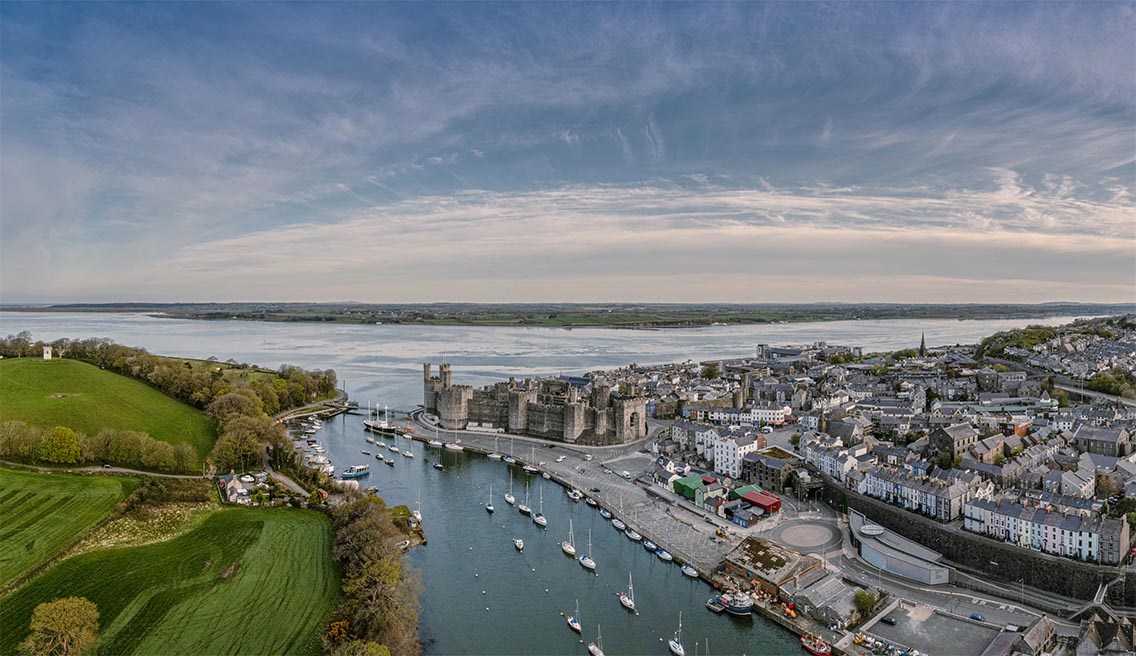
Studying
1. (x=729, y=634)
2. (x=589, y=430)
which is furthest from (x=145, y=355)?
(x=729, y=634)

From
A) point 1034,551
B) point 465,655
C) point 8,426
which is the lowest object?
point 465,655

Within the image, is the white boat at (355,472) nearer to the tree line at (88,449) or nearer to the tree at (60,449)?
the tree line at (88,449)

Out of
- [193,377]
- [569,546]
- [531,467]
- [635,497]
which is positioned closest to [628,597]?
[569,546]

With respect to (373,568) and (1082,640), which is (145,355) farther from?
(1082,640)

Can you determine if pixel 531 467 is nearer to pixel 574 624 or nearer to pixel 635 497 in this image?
pixel 635 497

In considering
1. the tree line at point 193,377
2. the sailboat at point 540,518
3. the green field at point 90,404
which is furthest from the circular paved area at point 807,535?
the tree line at point 193,377
